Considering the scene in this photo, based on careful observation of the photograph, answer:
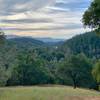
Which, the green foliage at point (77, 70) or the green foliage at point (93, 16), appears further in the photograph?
the green foliage at point (77, 70)

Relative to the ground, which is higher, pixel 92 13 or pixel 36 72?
pixel 92 13

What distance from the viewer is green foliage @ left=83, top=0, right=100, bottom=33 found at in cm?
1932

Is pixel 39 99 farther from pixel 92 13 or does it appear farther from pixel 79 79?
pixel 79 79

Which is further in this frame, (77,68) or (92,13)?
(77,68)

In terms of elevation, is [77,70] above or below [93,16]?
below

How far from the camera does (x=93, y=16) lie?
1980 cm

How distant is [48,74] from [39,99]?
54.2 meters

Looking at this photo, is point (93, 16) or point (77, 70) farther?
point (77, 70)

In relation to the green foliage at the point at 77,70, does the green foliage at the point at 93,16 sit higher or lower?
higher

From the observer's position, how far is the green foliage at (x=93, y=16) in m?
19.3

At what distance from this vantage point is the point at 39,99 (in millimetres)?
34562

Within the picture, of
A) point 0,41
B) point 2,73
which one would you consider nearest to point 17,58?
point 2,73

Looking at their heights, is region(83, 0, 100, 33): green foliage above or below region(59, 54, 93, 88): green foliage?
above

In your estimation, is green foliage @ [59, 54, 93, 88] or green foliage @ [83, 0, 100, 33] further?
green foliage @ [59, 54, 93, 88]
